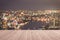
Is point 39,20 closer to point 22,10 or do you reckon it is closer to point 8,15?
point 22,10

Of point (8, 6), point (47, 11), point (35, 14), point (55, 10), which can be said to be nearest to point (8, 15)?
point (8, 6)

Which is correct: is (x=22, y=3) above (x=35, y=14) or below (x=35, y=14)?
above

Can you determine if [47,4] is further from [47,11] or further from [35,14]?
[35,14]

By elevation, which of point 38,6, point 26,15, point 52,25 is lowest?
point 52,25

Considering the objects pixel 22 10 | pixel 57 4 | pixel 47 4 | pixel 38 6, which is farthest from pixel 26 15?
pixel 57 4

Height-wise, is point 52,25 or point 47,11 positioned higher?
point 47,11

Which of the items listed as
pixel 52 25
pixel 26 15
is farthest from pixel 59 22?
pixel 26 15

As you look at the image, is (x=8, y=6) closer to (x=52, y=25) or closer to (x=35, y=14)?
(x=35, y=14)
